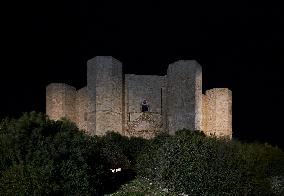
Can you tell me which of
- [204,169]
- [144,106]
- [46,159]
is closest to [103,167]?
[46,159]

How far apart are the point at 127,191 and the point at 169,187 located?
123cm

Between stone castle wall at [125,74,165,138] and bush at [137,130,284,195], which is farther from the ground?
stone castle wall at [125,74,165,138]

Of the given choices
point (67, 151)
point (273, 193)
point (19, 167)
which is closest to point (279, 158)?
point (273, 193)

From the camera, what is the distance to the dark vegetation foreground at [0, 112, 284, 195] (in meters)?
13.3

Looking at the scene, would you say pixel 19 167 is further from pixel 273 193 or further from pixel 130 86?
pixel 130 86

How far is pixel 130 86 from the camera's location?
34.9m

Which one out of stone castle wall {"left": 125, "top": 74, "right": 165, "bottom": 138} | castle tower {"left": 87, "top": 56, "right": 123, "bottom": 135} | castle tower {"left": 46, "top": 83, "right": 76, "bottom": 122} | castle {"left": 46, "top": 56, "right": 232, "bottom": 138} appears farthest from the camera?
castle tower {"left": 46, "top": 83, "right": 76, "bottom": 122}

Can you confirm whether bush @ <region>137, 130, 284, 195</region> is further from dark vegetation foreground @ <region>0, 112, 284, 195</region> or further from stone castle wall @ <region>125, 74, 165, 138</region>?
stone castle wall @ <region>125, 74, 165, 138</region>

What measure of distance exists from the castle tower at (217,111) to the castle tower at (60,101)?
893cm

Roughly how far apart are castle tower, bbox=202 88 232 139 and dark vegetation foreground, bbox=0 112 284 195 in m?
17.1

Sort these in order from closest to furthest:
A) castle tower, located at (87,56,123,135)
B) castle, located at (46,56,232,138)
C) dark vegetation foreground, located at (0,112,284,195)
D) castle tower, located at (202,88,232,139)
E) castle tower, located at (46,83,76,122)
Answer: dark vegetation foreground, located at (0,112,284,195), castle tower, located at (87,56,123,135), castle, located at (46,56,232,138), castle tower, located at (46,83,76,122), castle tower, located at (202,88,232,139)

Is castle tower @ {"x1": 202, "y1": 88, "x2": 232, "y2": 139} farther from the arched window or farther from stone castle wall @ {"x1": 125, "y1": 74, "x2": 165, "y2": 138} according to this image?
the arched window

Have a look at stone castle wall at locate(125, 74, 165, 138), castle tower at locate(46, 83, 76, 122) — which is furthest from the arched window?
castle tower at locate(46, 83, 76, 122)

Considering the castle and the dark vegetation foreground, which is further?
the castle
